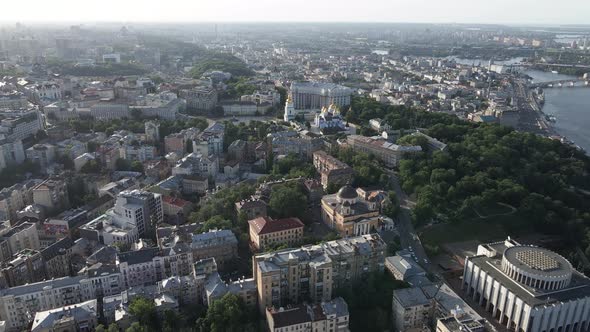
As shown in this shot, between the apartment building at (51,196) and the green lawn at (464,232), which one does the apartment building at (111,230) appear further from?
the green lawn at (464,232)

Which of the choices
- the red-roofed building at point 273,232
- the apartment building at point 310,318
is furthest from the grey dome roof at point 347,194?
the apartment building at point 310,318

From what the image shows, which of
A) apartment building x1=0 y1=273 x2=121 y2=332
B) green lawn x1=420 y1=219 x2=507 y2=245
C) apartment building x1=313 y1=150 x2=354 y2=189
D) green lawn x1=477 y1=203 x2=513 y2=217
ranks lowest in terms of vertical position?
green lawn x1=420 y1=219 x2=507 y2=245

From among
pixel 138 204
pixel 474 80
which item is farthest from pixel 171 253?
pixel 474 80

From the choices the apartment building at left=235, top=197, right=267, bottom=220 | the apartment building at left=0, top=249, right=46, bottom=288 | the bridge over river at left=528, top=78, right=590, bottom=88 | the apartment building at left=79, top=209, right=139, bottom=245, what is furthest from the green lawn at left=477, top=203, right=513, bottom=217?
the bridge over river at left=528, top=78, right=590, bottom=88

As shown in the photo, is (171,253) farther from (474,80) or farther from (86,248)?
(474,80)

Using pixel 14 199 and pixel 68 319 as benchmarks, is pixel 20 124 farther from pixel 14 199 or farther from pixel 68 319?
pixel 68 319

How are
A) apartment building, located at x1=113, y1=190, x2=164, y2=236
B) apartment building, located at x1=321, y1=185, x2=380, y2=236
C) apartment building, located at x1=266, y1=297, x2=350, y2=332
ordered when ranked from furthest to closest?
apartment building, located at x1=321, y1=185, x2=380, y2=236 → apartment building, located at x1=113, y1=190, x2=164, y2=236 → apartment building, located at x1=266, y1=297, x2=350, y2=332

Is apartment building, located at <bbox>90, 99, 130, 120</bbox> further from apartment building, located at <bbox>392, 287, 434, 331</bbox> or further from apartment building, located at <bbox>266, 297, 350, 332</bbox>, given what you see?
apartment building, located at <bbox>392, 287, 434, 331</bbox>
